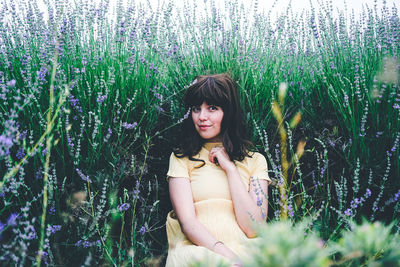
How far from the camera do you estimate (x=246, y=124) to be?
2.39 m

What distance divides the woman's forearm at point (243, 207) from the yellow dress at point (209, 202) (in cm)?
4

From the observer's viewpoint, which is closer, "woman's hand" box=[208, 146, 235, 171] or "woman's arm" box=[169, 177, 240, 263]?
"woman's arm" box=[169, 177, 240, 263]

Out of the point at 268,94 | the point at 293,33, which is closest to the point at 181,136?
the point at 268,94

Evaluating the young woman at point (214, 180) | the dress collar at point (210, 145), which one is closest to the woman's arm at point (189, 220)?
the young woman at point (214, 180)

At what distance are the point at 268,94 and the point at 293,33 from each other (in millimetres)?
828

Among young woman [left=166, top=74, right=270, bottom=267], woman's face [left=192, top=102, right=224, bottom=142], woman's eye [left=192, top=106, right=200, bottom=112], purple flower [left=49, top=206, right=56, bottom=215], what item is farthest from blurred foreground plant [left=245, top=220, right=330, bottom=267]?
woman's eye [left=192, top=106, right=200, bottom=112]

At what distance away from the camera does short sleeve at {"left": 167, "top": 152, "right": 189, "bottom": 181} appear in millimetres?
2080

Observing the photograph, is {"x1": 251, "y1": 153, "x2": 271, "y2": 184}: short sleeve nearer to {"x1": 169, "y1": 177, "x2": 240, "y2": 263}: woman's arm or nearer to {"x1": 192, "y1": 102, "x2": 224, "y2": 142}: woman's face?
{"x1": 192, "y1": 102, "x2": 224, "y2": 142}: woman's face

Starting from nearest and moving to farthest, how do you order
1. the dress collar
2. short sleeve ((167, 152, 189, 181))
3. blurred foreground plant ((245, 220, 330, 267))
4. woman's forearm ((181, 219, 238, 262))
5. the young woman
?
blurred foreground plant ((245, 220, 330, 267)), woman's forearm ((181, 219, 238, 262)), the young woman, short sleeve ((167, 152, 189, 181)), the dress collar

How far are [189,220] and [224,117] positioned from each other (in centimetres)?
74

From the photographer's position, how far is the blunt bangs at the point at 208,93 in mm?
2207

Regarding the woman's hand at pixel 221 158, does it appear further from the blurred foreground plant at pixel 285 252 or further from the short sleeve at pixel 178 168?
the blurred foreground plant at pixel 285 252

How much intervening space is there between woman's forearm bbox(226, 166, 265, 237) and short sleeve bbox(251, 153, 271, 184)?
179mm

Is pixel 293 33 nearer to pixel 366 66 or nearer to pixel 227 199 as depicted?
pixel 366 66
